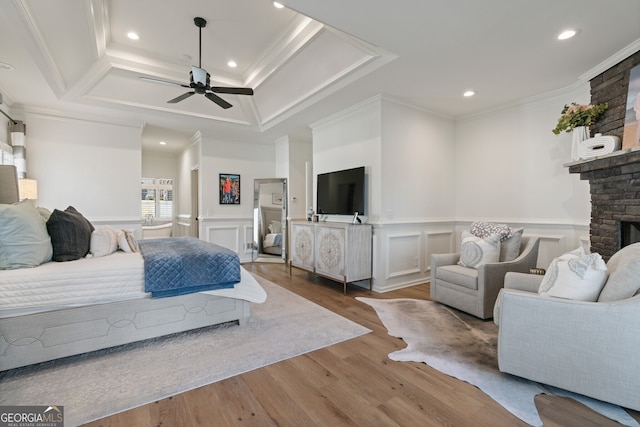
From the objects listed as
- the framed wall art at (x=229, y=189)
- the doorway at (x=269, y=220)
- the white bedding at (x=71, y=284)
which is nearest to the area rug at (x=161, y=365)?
the white bedding at (x=71, y=284)

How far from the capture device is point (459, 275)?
310 cm

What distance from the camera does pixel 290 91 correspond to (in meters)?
4.36

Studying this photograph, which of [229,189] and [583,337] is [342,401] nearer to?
[583,337]

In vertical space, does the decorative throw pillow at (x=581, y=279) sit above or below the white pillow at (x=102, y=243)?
below

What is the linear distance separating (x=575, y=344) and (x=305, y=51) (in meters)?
3.70

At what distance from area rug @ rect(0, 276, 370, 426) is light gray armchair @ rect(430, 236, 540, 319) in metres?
1.16

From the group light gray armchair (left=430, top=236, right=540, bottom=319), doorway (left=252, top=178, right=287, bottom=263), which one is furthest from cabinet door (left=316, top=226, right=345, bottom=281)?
doorway (left=252, top=178, right=287, bottom=263)

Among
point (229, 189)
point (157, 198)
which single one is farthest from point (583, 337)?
point (157, 198)

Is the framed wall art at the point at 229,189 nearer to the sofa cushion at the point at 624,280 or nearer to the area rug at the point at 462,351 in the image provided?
the area rug at the point at 462,351

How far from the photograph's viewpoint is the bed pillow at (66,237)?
7.59ft

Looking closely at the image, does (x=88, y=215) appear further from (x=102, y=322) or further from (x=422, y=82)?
(x=422, y=82)

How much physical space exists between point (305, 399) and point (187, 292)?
1357 mm

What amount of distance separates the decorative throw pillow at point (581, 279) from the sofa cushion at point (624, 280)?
0.04 meters

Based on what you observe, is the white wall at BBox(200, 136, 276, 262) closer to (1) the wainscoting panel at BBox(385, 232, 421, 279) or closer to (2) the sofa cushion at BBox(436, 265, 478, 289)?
(1) the wainscoting panel at BBox(385, 232, 421, 279)
